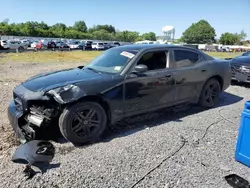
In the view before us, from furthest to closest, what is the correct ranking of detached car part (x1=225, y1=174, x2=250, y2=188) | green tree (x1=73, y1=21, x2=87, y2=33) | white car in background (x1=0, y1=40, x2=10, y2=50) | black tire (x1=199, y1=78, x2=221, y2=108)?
green tree (x1=73, y1=21, x2=87, y2=33), white car in background (x1=0, y1=40, x2=10, y2=50), black tire (x1=199, y1=78, x2=221, y2=108), detached car part (x1=225, y1=174, x2=250, y2=188)

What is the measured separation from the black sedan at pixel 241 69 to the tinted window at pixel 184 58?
149 inches

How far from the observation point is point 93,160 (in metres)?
3.34

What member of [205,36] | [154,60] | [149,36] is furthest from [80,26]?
[154,60]

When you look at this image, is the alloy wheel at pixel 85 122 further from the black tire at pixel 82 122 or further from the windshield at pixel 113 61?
the windshield at pixel 113 61

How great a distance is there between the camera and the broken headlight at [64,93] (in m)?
3.58

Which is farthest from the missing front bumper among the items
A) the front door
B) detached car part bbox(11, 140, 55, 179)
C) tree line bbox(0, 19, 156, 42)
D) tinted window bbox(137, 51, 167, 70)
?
tree line bbox(0, 19, 156, 42)

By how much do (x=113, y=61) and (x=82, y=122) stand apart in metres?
1.48

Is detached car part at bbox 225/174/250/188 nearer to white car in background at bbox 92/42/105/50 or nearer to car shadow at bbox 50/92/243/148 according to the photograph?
car shadow at bbox 50/92/243/148

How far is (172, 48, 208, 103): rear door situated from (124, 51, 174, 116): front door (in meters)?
0.22

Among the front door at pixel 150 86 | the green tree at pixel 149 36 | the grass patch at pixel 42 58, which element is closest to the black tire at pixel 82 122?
the front door at pixel 150 86

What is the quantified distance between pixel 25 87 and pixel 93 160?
174cm

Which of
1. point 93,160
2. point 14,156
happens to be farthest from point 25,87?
point 93,160

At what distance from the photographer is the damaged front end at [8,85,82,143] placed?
3.63 metres

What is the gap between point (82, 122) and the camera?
3.81 metres
